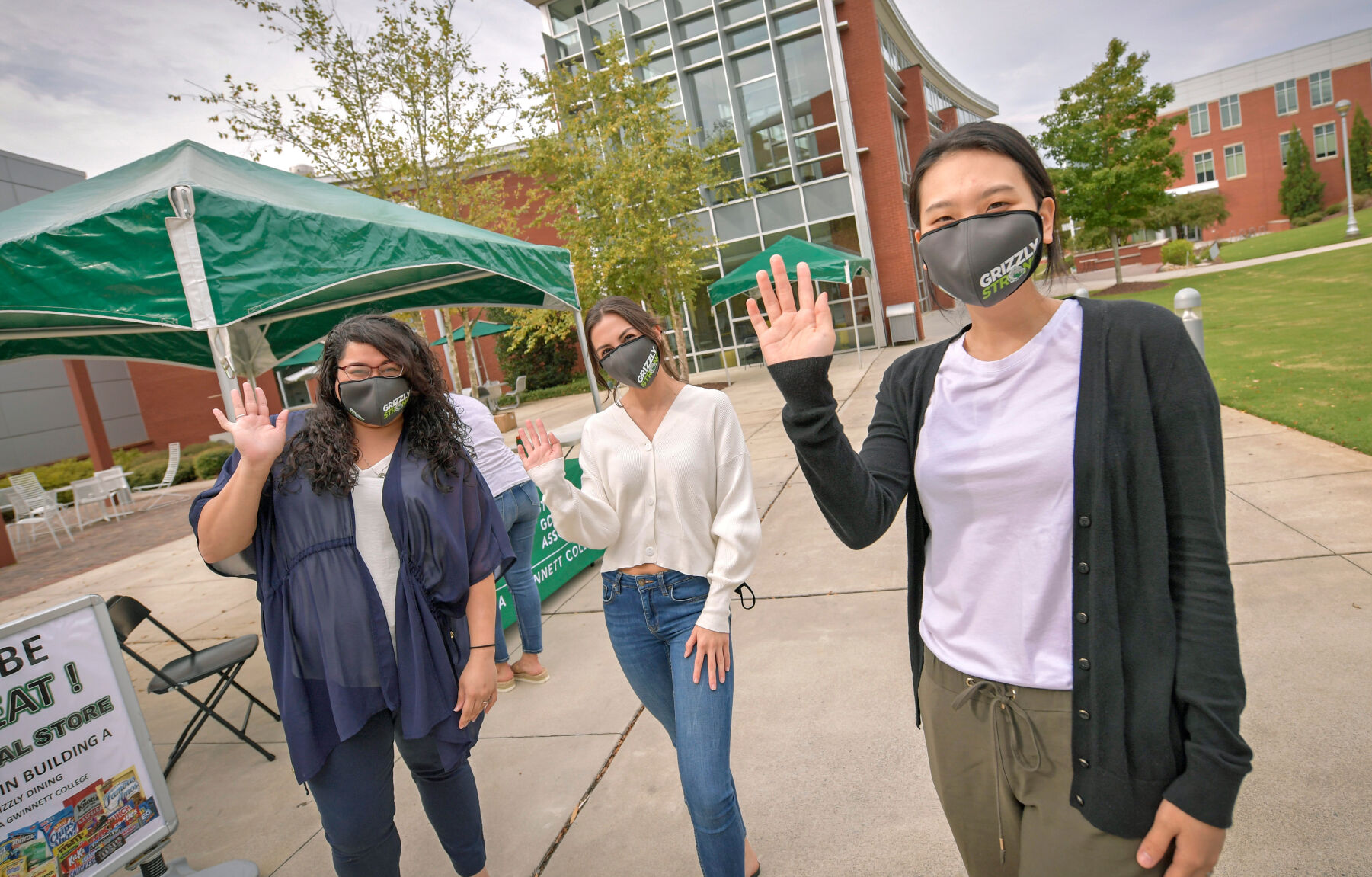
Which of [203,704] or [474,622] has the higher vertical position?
[474,622]

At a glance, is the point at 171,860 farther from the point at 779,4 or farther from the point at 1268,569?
the point at 779,4

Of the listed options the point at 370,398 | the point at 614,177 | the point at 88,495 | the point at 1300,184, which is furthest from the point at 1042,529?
the point at 1300,184

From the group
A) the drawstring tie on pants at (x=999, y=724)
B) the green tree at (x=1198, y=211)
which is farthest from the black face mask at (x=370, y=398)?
the green tree at (x=1198, y=211)

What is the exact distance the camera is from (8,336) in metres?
4.67

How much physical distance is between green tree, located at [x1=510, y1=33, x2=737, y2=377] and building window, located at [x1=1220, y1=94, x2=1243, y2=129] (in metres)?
63.1

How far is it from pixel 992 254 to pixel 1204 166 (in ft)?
245

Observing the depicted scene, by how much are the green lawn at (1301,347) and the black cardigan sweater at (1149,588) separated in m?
6.31

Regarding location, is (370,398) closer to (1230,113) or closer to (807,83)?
(807,83)

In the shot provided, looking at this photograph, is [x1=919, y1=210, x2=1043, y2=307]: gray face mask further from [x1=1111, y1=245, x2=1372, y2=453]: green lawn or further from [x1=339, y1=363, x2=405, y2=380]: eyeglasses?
[x1=1111, y1=245, x2=1372, y2=453]: green lawn

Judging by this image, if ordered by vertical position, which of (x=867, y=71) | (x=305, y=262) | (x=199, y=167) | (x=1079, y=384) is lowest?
(x=1079, y=384)

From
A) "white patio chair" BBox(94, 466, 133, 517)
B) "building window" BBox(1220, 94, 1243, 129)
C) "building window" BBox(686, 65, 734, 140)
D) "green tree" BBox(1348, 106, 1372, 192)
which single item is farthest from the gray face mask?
"building window" BBox(1220, 94, 1243, 129)

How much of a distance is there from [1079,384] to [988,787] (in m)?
0.79

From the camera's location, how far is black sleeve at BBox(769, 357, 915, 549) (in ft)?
4.25

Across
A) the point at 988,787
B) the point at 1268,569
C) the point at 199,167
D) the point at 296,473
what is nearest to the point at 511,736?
the point at 296,473
